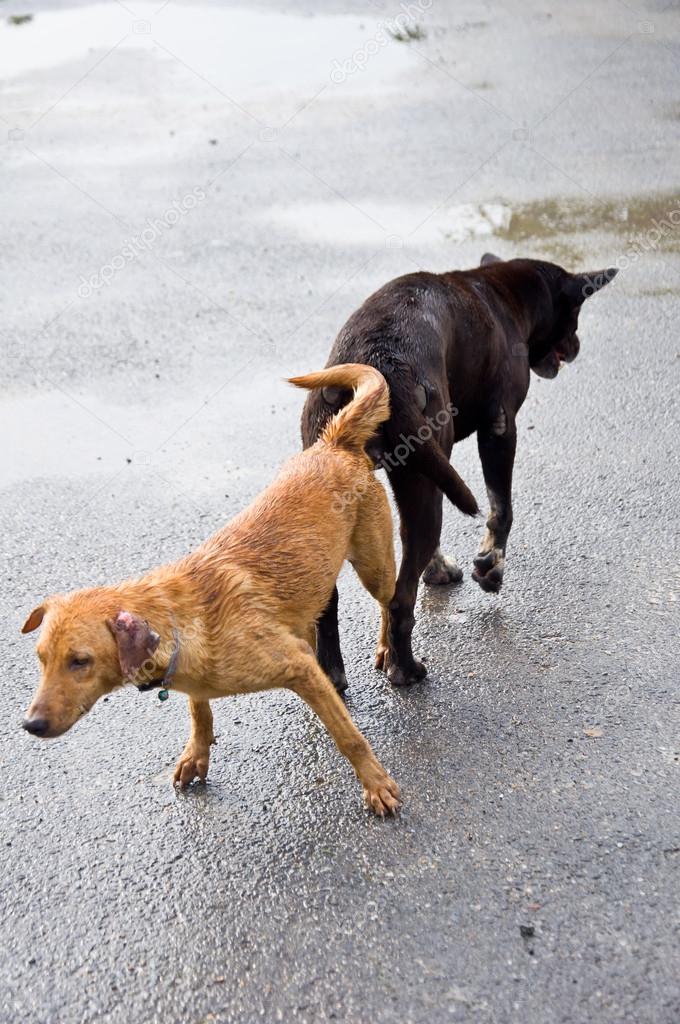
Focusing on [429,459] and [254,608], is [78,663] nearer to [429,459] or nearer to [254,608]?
[254,608]

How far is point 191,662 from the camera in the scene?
11.7ft

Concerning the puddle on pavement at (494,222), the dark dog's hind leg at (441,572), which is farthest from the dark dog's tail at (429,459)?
the puddle on pavement at (494,222)

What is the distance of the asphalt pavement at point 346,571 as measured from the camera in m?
3.37

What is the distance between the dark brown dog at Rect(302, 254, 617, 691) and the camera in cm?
423

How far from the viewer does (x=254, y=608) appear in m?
3.80

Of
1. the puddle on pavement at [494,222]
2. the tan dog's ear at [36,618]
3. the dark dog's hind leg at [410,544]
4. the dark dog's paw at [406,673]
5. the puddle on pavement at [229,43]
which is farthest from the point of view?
the puddle on pavement at [229,43]

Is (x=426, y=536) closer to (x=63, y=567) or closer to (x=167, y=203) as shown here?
(x=63, y=567)

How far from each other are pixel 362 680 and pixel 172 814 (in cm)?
102

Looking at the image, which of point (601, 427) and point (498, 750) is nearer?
point (498, 750)

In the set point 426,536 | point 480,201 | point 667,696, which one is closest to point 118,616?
point 426,536

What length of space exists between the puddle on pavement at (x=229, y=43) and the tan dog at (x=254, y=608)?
356 inches

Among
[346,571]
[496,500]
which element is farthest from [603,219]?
[346,571]

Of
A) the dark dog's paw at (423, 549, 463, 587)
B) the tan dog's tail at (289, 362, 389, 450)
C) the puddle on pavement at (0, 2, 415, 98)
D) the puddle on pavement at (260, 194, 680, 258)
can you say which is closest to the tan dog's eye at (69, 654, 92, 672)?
the tan dog's tail at (289, 362, 389, 450)

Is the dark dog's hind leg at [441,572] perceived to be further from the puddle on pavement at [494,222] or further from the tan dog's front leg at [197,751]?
the puddle on pavement at [494,222]
